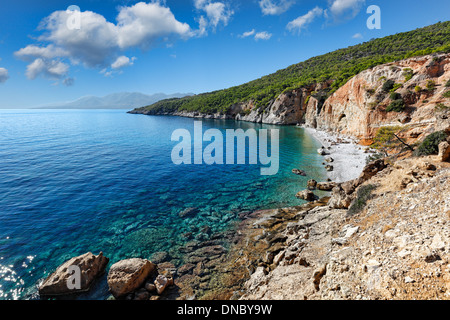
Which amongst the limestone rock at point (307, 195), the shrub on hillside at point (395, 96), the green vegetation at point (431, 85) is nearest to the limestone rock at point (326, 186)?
the limestone rock at point (307, 195)

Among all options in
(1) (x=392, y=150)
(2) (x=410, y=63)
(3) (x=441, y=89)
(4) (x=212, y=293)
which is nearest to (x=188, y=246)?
(4) (x=212, y=293)

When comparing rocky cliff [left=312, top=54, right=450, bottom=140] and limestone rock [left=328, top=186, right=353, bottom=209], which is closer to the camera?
limestone rock [left=328, top=186, right=353, bottom=209]

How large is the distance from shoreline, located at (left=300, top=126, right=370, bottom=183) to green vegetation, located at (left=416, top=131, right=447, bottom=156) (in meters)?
8.73

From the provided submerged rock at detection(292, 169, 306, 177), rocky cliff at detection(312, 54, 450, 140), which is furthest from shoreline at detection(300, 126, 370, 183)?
rocky cliff at detection(312, 54, 450, 140)

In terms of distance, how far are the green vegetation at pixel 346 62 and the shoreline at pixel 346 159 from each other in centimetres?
2317

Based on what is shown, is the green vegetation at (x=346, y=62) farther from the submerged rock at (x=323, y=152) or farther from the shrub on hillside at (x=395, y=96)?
the submerged rock at (x=323, y=152)

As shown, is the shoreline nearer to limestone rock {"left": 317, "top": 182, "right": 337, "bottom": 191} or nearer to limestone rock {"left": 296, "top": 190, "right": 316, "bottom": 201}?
limestone rock {"left": 317, "top": 182, "right": 337, "bottom": 191}

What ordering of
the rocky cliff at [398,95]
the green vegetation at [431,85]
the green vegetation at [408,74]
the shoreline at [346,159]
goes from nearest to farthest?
the shoreline at [346,159], the rocky cliff at [398,95], the green vegetation at [431,85], the green vegetation at [408,74]

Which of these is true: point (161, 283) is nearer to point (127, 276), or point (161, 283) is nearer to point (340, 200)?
point (127, 276)

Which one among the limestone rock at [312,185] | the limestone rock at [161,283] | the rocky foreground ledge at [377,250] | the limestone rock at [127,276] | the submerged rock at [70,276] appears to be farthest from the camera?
the limestone rock at [312,185]

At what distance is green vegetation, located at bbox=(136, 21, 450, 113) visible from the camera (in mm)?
56094

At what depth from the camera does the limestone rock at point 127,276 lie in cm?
1047

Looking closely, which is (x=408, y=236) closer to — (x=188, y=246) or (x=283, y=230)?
(x=283, y=230)

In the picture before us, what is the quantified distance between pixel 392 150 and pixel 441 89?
14.1m
